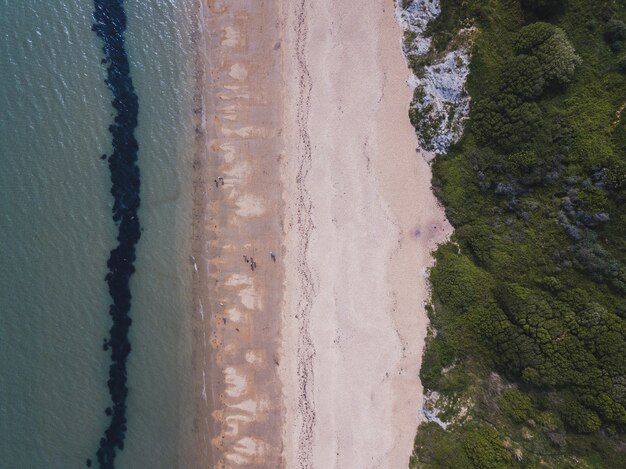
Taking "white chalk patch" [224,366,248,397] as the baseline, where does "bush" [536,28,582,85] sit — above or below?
above

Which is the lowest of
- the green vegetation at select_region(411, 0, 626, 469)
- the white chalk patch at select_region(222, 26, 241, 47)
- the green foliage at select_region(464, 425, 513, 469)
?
the green foliage at select_region(464, 425, 513, 469)

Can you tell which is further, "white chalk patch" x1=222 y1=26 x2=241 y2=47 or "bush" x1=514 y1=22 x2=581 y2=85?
"white chalk patch" x1=222 y1=26 x2=241 y2=47

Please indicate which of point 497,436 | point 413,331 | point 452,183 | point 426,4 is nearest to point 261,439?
point 413,331

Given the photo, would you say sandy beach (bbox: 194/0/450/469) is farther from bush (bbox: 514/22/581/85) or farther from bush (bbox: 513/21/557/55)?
bush (bbox: 514/22/581/85)

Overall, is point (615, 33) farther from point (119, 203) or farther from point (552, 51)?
point (119, 203)

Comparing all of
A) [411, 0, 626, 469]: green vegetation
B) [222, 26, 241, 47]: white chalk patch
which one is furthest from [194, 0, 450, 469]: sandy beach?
[411, 0, 626, 469]: green vegetation

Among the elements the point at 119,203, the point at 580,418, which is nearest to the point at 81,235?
the point at 119,203

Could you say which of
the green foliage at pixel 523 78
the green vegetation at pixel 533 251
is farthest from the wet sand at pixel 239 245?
the green foliage at pixel 523 78
